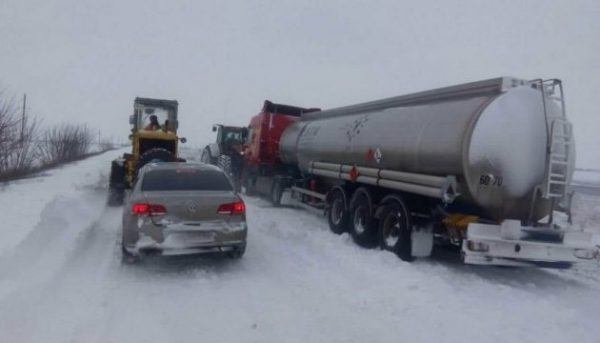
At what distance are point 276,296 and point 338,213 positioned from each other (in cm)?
527

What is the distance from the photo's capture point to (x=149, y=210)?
23.1 ft

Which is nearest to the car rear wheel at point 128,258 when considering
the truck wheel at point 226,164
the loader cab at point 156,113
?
the loader cab at point 156,113

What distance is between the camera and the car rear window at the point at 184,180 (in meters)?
7.79

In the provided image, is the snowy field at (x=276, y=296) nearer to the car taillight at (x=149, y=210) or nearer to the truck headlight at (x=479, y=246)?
the truck headlight at (x=479, y=246)

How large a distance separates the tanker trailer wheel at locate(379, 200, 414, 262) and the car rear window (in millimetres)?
3028

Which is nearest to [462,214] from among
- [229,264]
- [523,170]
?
[523,170]

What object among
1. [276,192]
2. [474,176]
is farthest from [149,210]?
[276,192]

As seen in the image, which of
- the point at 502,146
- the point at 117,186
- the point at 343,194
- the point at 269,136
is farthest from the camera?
the point at 269,136

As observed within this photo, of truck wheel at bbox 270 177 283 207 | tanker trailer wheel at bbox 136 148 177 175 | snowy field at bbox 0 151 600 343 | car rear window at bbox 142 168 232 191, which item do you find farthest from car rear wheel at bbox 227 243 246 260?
truck wheel at bbox 270 177 283 207

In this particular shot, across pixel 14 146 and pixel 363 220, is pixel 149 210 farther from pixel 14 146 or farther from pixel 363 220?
pixel 14 146

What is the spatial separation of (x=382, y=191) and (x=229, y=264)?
356 cm

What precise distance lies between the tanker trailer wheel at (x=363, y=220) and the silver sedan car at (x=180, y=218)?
2.99 meters

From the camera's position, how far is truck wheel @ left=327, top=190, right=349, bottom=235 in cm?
1098

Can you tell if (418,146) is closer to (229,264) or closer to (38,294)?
(229,264)
